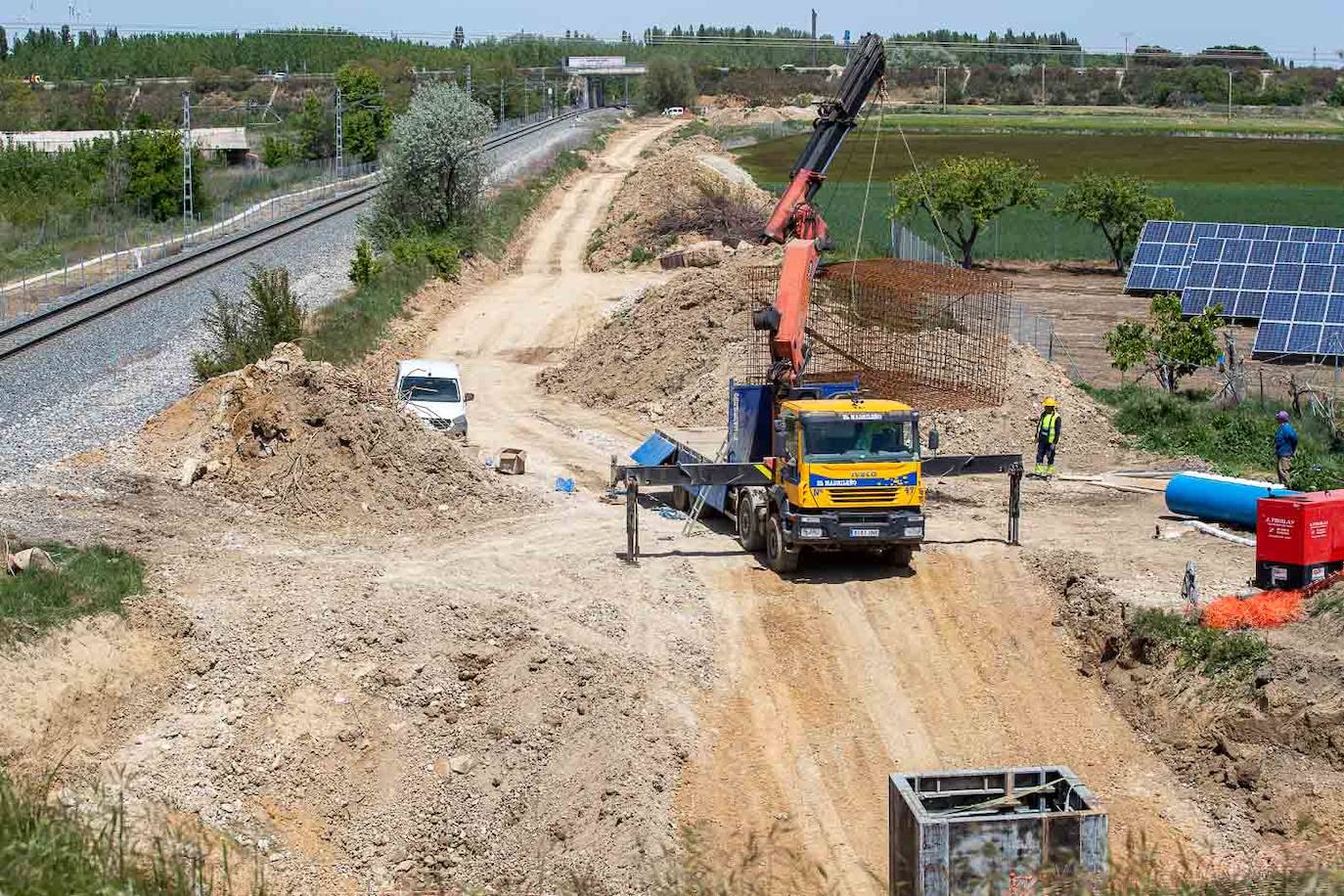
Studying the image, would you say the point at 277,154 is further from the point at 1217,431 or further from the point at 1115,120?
the point at 1217,431

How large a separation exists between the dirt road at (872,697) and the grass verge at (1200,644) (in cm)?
99

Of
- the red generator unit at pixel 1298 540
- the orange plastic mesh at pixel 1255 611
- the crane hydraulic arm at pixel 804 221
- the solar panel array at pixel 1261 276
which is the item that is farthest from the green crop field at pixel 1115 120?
the orange plastic mesh at pixel 1255 611

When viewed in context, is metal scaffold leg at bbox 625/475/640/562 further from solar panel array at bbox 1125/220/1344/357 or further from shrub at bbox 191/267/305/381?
solar panel array at bbox 1125/220/1344/357

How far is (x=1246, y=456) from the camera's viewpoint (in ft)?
98.6

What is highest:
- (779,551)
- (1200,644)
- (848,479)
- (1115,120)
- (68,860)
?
(1115,120)

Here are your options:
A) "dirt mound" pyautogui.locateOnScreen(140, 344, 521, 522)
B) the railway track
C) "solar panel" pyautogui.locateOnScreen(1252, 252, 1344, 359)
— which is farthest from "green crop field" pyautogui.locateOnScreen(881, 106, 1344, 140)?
"dirt mound" pyautogui.locateOnScreen(140, 344, 521, 522)

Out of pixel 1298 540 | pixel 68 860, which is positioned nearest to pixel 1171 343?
pixel 1298 540

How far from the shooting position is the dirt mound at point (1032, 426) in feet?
101

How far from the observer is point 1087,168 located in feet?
342

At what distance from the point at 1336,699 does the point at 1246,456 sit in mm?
13773

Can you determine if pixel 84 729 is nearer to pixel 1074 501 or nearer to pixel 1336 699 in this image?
pixel 1336 699

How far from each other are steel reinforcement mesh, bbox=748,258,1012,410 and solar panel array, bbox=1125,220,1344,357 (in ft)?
43.7

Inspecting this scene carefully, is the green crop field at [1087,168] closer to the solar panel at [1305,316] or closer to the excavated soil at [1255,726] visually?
the solar panel at [1305,316]

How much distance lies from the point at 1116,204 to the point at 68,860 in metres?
61.4
